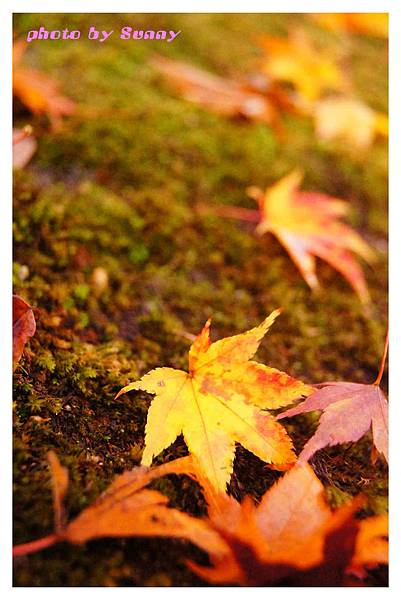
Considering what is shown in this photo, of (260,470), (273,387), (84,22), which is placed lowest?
(260,470)

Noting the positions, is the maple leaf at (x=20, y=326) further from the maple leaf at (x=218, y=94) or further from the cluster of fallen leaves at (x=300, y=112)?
the maple leaf at (x=218, y=94)

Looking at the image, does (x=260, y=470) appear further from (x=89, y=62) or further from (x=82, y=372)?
(x=89, y=62)

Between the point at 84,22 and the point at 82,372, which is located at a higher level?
the point at 84,22

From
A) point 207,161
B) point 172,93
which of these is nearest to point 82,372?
point 207,161

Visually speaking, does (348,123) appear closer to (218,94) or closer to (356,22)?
(218,94)

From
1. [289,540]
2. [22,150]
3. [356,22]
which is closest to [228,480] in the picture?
[289,540]
